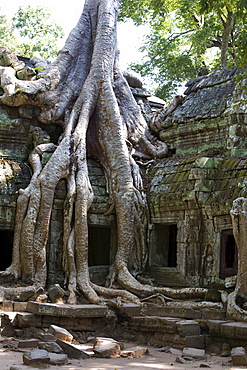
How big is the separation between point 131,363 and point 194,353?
95 centimetres

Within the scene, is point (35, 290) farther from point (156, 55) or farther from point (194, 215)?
point (156, 55)

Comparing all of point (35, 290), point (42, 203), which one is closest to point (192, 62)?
point (42, 203)

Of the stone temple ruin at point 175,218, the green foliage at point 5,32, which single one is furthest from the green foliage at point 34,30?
the stone temple ruin at point 175,218

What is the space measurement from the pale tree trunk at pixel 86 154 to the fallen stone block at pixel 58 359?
3348 mm

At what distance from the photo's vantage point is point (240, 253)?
948 cm

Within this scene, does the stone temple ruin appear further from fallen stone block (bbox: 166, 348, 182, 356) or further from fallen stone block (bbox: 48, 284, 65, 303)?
fallen stone block (bbox: 48, 284, 65, 303)

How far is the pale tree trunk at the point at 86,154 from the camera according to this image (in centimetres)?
1135

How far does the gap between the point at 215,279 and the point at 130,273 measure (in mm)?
1775

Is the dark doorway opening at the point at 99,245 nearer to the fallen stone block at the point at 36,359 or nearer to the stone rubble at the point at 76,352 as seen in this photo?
the stone rubble at the point at 76,352

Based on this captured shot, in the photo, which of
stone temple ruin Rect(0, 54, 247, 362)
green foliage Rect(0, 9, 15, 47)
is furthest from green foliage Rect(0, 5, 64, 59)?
stone temple ruin Rect(0, 54, 247, 362)

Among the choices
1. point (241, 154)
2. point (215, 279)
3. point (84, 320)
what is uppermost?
point (241, 154)

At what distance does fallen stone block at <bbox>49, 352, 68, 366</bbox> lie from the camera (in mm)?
7289

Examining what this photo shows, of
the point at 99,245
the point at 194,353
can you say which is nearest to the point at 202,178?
the point at 99,245

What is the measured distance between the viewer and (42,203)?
11.5 metres
